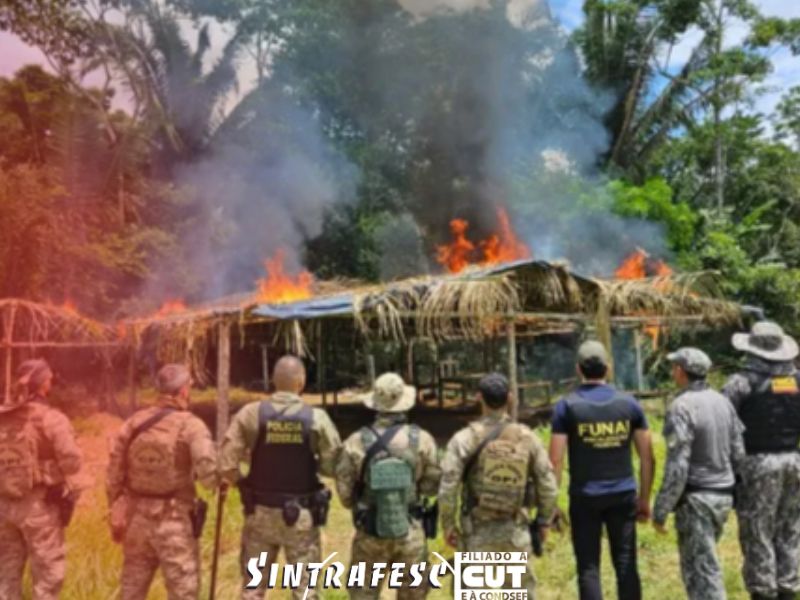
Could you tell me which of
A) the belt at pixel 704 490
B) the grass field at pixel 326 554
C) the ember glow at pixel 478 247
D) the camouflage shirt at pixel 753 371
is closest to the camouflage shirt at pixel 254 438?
the grass field at pixel 326 554

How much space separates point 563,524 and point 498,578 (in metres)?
3.29

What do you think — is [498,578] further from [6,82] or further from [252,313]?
[6,82]

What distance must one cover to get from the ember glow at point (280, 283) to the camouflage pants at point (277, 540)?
8.69 metres

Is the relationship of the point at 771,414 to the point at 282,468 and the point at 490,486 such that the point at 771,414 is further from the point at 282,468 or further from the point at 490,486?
the point at 282,468

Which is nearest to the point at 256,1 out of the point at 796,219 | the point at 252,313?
the point at 252,313

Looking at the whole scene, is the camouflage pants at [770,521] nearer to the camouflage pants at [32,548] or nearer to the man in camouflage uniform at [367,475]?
the man in camouflage uniform at [367,475]

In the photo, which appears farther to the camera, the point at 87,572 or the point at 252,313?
the point at 252,313

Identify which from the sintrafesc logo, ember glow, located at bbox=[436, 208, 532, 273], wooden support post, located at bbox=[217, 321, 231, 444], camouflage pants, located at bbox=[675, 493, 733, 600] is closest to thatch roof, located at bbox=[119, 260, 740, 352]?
wooden support post, located at bbox=[217, 321, 231, 444]

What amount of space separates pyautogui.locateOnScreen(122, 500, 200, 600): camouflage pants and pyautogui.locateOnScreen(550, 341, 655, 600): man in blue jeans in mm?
2355

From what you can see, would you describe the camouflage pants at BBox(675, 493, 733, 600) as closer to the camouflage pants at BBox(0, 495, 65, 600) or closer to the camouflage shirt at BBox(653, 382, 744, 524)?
the camouflage shirt at BBox(653, 382, 744, 524)

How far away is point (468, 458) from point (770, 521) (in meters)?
2.16

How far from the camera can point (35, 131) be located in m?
18.3

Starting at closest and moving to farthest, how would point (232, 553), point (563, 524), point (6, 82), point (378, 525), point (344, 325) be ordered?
1. point (378, 525)
2. point (232, 553)
3. point (563, 524)
4. point (344, 325)
5. point (6, 82)

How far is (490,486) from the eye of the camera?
13.1 feet
